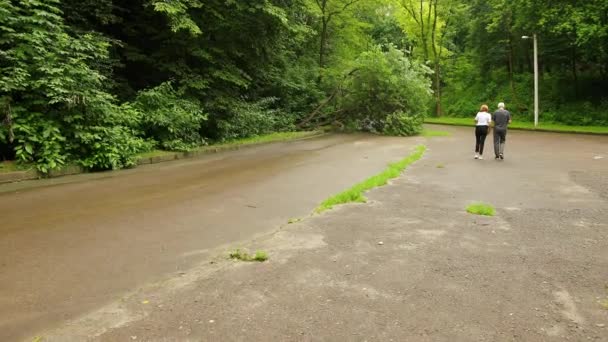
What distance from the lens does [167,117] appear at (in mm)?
14773

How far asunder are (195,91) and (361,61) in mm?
12210

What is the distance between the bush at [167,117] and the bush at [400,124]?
12.9m

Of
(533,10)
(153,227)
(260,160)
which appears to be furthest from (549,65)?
(153,227)

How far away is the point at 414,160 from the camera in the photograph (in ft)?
47.1

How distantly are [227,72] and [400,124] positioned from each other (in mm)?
11409

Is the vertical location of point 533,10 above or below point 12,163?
above

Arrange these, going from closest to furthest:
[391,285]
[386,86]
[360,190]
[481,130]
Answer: [391,285] < [360,190] < [481,130] < [386,86]

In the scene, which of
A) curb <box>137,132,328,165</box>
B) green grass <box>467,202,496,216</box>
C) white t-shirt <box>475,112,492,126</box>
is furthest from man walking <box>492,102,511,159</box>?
curb <box>137,132,328,165</box>

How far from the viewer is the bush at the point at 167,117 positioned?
14.7 meters

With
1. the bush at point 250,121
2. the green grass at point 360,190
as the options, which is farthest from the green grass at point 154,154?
the green grass at point 360,190

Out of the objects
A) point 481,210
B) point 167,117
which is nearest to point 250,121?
point 167,117

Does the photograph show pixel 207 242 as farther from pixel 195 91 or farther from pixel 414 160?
pixel 195 91

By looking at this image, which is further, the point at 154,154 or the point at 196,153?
the point at 196,153

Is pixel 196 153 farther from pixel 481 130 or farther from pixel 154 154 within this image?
pixel 481 130
